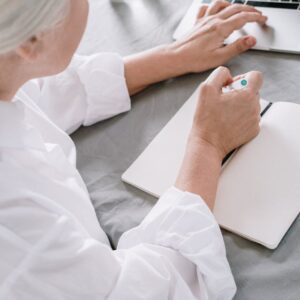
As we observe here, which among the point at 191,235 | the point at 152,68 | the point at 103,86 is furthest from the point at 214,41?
the point at 191,235

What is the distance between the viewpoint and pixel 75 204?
22.6 inches

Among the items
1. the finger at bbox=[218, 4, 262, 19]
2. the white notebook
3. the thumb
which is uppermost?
the finger at bbox=[218, 4, 262, 19]

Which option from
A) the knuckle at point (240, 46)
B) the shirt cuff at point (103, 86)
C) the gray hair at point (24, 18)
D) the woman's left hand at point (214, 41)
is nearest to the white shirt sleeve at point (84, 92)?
the shirt cuff at point (103, 86)

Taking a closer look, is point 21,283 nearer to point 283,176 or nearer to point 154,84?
point 283,176

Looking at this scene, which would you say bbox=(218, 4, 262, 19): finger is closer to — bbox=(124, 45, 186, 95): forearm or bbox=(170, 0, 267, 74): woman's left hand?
bbox=(170, 0, 267, 74): woman's left hand

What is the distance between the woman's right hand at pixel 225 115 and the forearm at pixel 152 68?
15 cm

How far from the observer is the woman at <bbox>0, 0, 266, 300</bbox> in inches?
17.1

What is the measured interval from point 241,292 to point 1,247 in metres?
0.29

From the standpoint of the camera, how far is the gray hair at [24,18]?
1.32 feet

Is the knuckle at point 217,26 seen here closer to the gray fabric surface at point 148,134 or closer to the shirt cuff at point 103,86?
the gray fabric surface at point 148,134

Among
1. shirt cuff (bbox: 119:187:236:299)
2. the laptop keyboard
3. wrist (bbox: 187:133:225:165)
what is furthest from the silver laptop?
shirt cuff (bbox: 119:187:236:299)

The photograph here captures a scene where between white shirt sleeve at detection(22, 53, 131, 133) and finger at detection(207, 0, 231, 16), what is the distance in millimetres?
218

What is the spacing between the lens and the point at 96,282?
465 millimetres

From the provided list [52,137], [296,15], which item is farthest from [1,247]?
[296,15]
